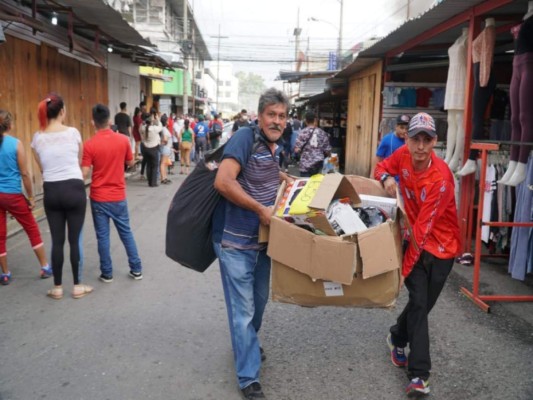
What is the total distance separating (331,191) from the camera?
2771mm

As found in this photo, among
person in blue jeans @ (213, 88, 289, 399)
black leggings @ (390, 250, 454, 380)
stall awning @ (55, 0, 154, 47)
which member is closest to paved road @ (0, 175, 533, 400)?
black leggings @ (390, 250, 454, 380)

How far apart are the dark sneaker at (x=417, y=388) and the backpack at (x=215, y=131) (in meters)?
17.1

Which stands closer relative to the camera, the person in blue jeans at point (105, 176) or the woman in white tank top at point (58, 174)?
the woman in white tank top at point (58, 174)

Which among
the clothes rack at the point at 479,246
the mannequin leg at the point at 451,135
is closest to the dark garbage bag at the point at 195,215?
the clothes rack at the point at 479,246

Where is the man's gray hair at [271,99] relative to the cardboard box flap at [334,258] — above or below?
above

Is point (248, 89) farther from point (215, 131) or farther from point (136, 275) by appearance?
point (136, 275)

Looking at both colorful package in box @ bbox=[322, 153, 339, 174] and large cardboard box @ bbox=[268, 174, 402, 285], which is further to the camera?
colorful package in box @ bbox=[322, 153, 339, 174]

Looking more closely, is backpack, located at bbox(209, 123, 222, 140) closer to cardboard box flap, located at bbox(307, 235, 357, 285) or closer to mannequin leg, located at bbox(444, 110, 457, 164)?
mannequin leg, located at bbox(444, 110, 457, 164)

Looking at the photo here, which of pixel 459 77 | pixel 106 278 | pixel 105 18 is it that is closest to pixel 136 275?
pixel 106 278

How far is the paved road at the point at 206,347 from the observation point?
11.0 feet

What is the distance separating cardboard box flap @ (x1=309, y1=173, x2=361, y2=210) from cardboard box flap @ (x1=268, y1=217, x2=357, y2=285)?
0.60 feet

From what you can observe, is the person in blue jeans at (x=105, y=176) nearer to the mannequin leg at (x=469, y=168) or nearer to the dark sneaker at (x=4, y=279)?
the dark sneaker at (x=4, y=279)

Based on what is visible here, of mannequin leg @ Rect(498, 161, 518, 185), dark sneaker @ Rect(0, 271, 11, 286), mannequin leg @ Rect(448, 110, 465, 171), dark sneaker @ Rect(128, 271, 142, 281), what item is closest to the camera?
mannequin leg @ Rect(498, 161, 518, 185)

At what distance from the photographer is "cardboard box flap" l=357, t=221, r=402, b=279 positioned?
2.73 m
